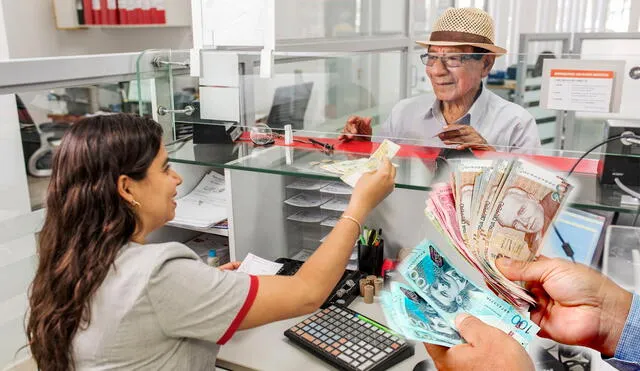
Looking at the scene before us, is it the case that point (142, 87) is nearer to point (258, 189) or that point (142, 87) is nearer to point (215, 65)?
point (215, 65)

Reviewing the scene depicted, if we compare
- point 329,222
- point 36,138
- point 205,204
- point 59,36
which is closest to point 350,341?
point 329,222

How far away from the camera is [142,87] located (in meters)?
1.71

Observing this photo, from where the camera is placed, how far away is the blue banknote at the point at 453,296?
858mm

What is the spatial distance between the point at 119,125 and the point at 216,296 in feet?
1.25

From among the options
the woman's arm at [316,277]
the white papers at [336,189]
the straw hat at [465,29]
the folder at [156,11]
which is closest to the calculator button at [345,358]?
the woman's arm at [316,277]

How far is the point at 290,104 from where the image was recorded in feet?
8.41

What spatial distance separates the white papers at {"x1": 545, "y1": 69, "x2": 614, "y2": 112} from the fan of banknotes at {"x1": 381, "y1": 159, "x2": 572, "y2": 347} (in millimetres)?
422

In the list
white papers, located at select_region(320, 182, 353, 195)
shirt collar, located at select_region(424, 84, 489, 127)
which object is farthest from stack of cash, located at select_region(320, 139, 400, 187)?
shirt collar, located at select_region(424, 84, 489, 127)

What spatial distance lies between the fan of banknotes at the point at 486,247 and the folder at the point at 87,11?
446 cm

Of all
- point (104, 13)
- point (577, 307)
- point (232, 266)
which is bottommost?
point (232, 266)

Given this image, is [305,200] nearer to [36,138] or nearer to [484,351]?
[484,351]

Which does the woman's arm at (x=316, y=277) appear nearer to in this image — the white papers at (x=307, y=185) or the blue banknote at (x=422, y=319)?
the blue banknote at (x=422, y=319)

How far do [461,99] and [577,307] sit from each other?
1.20 m

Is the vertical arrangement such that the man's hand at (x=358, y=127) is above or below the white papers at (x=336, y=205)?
above
